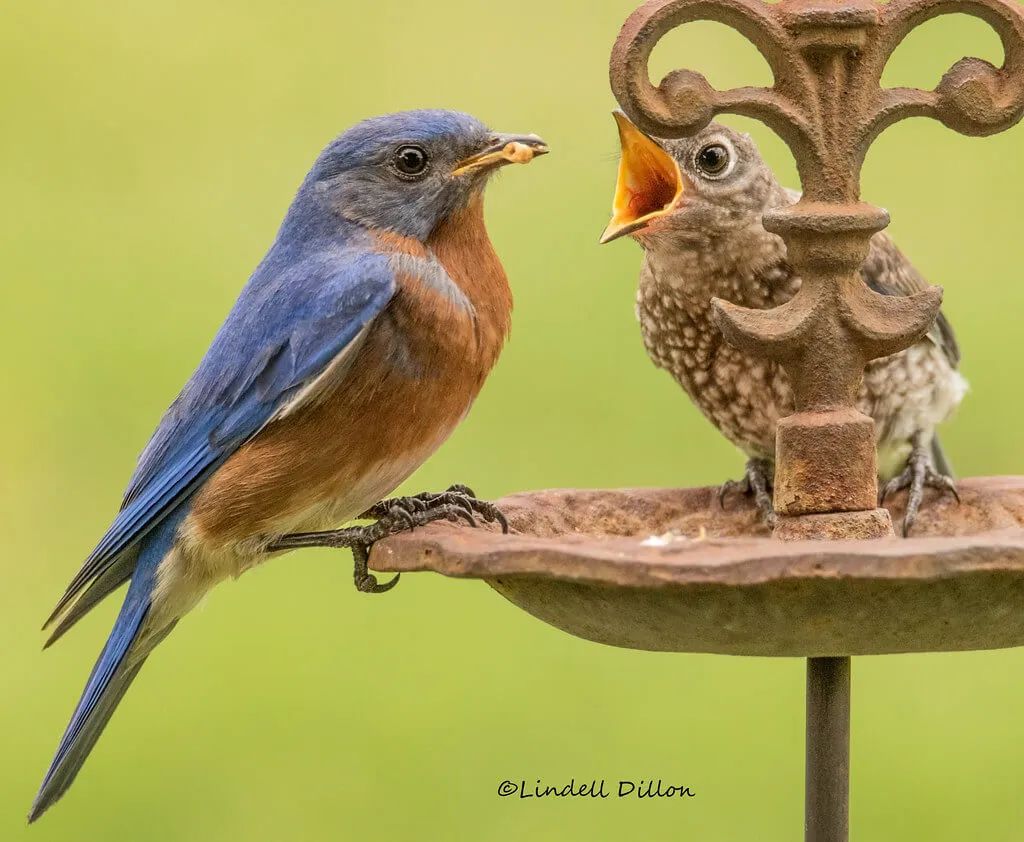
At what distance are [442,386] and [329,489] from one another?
0.38m

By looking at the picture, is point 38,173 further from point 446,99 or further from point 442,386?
point 442,386

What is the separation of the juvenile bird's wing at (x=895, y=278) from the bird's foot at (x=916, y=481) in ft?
1.08

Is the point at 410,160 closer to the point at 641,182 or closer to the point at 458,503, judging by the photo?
the point at 641,182

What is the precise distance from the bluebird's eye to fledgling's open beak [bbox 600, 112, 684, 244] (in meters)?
0.52

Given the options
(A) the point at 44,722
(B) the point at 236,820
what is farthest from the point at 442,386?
(A) the point at 44,722

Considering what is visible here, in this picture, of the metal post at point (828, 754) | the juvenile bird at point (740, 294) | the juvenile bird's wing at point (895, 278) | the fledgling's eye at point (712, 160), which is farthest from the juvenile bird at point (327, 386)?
the juvenile bird's wing at point (895, 278)

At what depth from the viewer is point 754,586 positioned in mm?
3365

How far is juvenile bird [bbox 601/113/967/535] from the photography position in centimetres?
539

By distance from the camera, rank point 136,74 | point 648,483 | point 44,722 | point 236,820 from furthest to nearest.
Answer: point 136,74 < point 648,483 < point 44,722 < point 236,820

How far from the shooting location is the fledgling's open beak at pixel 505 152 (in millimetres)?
4828

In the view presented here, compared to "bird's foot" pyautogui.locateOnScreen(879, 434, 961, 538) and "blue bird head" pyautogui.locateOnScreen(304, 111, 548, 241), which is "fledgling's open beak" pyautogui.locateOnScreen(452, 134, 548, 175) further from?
"bird's foot" pyautogui.locateOnScreen(879, 434, 961, 538)

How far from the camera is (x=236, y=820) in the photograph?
7.56 metres

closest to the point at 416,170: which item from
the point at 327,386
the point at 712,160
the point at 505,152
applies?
the point at 505,152

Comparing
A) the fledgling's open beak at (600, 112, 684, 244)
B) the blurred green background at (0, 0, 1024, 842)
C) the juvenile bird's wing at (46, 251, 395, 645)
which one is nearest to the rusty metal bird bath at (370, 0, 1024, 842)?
the juvenile bird's wing at (46, 251, 395, 645)
